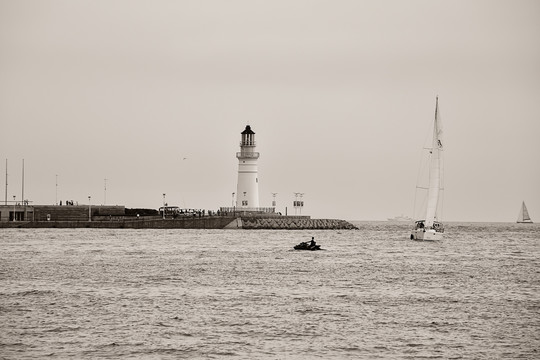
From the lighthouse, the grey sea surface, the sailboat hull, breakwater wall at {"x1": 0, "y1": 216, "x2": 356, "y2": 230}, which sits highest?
the lighthouse

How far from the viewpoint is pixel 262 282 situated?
195ft

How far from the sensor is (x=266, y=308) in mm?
46094

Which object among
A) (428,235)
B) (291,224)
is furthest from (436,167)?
(291,224)

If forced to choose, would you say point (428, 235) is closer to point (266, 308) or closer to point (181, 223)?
point (181, 223)

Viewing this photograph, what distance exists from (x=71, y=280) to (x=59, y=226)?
95039mm

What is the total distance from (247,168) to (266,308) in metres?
98.1

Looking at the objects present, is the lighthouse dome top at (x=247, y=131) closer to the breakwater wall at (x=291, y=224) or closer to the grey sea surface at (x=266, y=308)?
the breakwater wall at (x=291, y=224)

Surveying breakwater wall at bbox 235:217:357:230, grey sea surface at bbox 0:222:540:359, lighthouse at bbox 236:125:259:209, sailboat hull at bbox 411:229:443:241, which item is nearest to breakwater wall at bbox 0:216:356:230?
breakwater wall at bbox 235:217:357:230

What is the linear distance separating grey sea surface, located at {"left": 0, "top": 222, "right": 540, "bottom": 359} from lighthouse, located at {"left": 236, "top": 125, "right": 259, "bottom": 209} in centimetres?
6242

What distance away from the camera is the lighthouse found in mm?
143875

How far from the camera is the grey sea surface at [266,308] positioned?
1407 inches

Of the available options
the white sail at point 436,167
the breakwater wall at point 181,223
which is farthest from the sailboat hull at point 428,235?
the breakwater wall at point 181,223

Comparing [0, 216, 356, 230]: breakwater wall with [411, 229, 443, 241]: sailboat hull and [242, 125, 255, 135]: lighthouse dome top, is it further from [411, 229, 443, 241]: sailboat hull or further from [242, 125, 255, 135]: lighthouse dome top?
[411, 229, 443, 241]: sailboat hull

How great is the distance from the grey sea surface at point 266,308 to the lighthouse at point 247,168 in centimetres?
6242
